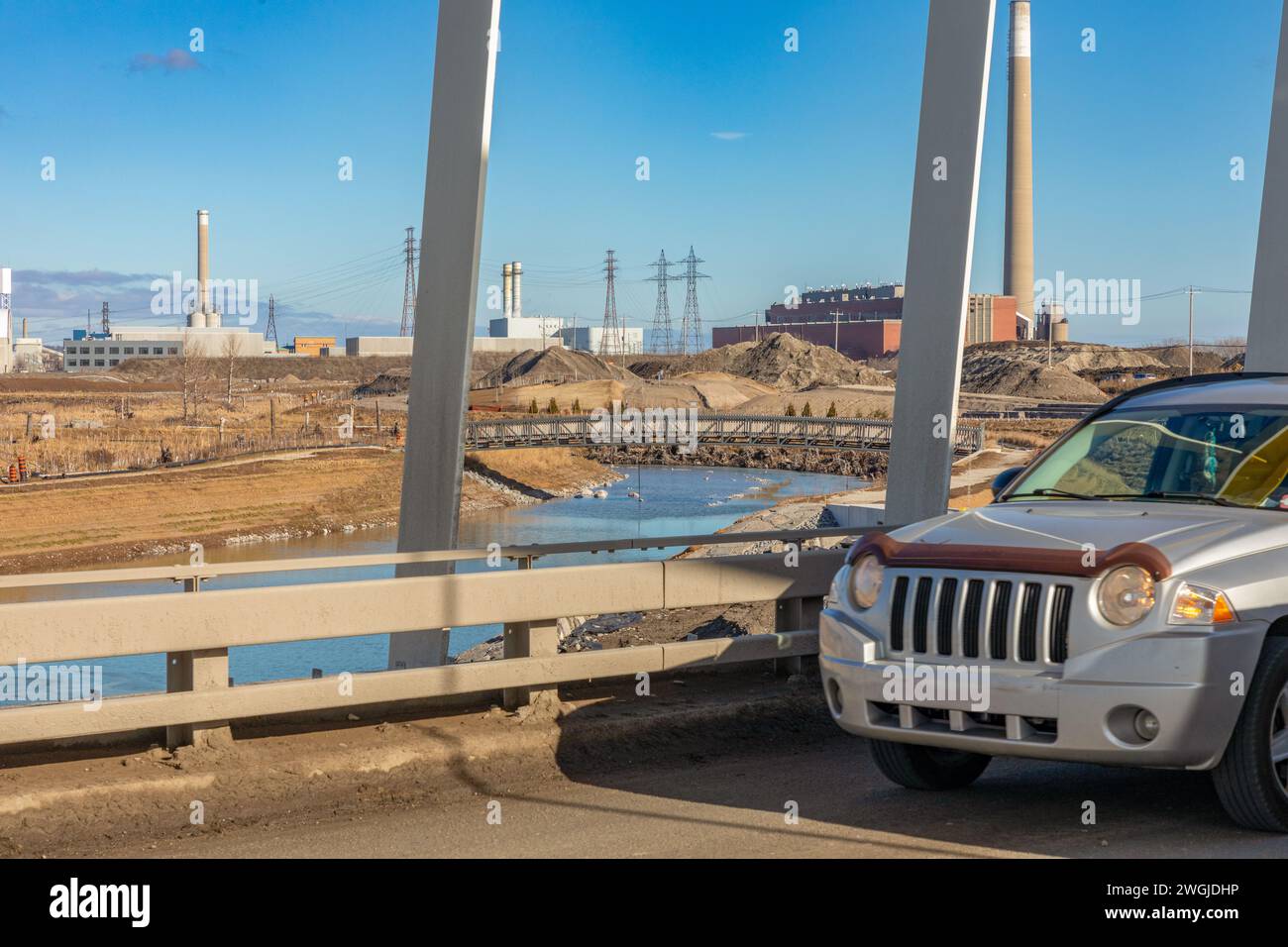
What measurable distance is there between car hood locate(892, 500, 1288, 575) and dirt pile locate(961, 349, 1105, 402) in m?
132

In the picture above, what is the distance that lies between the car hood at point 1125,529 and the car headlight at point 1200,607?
0.09 metres

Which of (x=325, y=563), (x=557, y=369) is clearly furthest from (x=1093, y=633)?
(x=557, y=369)

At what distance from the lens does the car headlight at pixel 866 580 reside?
6.59 meters

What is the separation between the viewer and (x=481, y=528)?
204 feet

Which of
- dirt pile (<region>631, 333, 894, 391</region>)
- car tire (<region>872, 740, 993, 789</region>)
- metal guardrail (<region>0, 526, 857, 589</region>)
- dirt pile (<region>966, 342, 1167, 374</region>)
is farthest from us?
dirt pile (<region>631, 333, 894, 391</region>)

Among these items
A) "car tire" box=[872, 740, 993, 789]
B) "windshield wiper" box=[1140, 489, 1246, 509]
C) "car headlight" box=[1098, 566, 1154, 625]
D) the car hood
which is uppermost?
"windshield wiper" box=[1140, 489, 1246, 509]

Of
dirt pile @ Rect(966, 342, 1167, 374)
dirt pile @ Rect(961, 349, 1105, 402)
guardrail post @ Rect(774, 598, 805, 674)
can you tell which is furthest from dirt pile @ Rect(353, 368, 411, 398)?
guardrail post @ Rect(774, 598, 805, 674)

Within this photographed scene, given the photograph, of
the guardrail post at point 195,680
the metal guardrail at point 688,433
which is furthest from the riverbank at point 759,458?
the guardrail post at point 195,680

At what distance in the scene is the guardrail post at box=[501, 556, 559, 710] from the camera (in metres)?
7.96

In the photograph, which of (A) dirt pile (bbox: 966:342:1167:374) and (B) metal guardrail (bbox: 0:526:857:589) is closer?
(B) metal guardrail (bbox: 0:526:857:589)

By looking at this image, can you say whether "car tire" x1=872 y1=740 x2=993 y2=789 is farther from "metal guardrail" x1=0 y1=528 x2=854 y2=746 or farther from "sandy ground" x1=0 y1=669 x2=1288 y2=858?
"metal guardrail" x1=0 y1=528 x2=854 y2=746

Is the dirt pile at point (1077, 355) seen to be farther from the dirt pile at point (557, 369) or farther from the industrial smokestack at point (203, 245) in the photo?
the industrial smokestack at point (203, 245)
